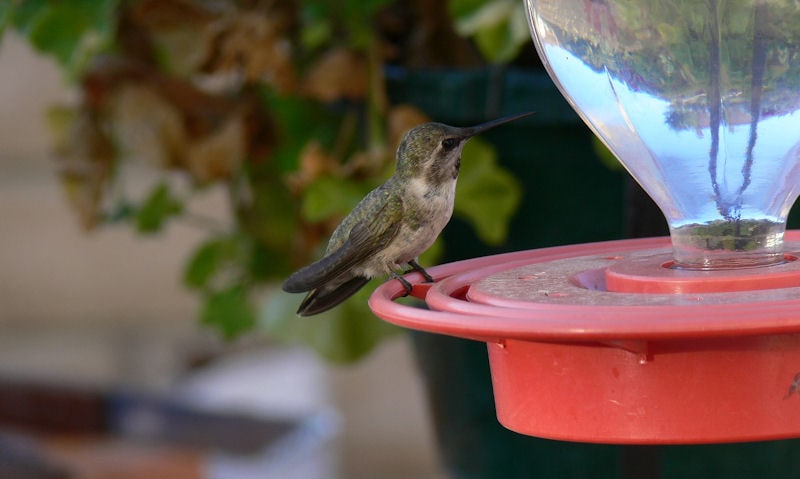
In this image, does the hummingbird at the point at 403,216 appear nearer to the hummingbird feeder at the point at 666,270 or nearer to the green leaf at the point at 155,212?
the hummingbird feeder at the point at 666,270

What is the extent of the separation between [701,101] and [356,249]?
0.39 metres

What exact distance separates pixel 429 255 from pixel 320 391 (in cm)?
169

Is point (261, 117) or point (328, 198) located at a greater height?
point (261, 117)

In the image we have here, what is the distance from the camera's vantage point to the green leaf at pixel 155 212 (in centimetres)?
227

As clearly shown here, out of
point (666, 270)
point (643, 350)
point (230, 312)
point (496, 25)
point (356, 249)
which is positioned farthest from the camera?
point (230, 312)

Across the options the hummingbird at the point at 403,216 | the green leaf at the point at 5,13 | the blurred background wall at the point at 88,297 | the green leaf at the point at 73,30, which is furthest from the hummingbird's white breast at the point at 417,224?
the blurred background wall at the point at 88,297

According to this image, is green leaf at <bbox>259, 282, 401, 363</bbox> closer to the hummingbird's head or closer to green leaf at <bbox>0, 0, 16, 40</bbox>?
the hummingbird's head

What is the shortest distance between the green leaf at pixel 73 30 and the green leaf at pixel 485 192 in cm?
57

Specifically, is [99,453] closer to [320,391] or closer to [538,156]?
[320,391]

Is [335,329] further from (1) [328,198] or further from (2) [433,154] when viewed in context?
(2) [433,154]

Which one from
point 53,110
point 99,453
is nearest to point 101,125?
point 53,110

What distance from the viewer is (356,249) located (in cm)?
131

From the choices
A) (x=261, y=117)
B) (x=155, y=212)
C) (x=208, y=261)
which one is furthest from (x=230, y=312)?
(x=261, y=117)

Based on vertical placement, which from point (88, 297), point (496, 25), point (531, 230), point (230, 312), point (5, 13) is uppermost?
point (5, 13)
